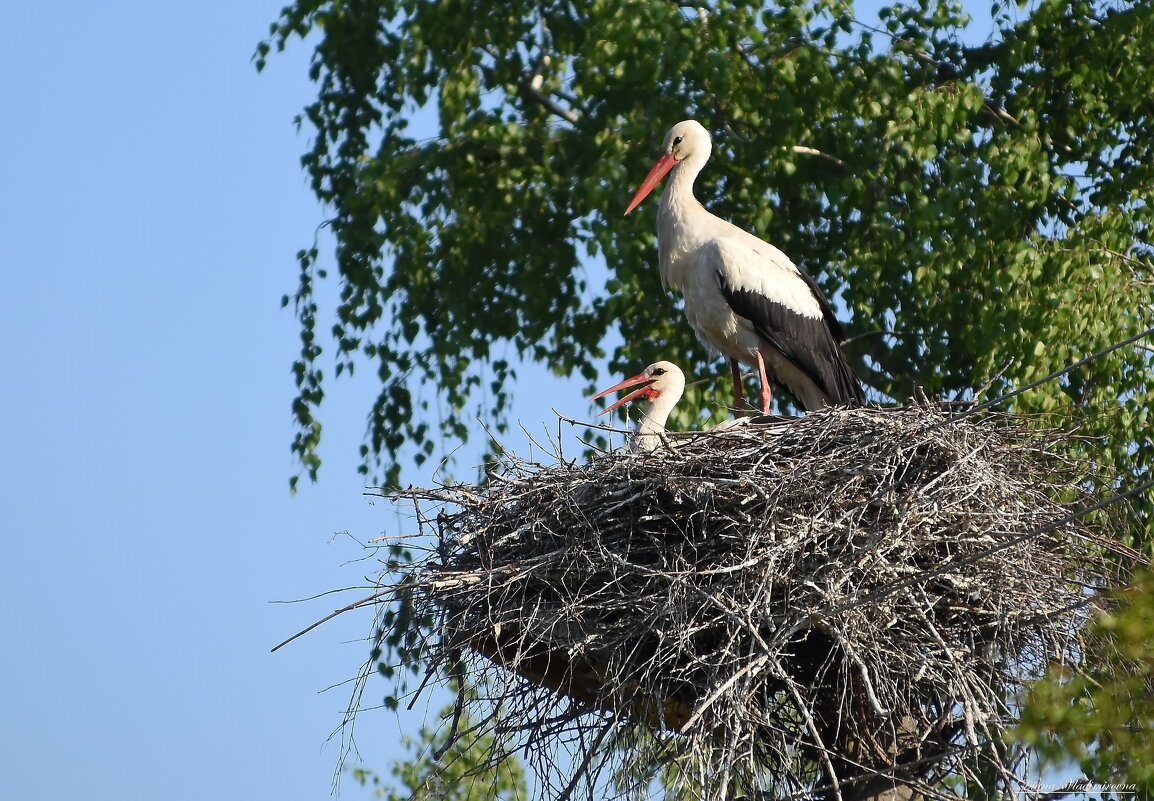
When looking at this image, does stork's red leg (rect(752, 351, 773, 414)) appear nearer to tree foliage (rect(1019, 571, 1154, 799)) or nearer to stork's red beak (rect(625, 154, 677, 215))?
stork's red beak (rect(625, 154, 677, 215))

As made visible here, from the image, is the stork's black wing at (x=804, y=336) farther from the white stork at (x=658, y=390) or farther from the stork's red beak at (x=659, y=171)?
the stork's red beak at (x=659, y=171)

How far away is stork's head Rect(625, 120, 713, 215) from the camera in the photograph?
7.84 m

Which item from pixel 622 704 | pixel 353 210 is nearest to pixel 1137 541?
pixel 622 704

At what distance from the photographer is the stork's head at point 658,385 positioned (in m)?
6.78

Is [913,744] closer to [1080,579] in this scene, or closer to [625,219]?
[1080,579]

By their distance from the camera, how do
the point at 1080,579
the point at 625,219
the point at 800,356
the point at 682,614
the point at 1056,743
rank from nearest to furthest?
the point at 1056,743 → the point at 682,614 → the point at 1080,579 → the point at 800,356 → the point at 625,219

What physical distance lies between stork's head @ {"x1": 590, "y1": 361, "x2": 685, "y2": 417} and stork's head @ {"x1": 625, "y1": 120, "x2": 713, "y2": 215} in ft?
3.96

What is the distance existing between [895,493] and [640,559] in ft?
2.67

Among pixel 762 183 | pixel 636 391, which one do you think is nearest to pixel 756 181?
pixel 762 183

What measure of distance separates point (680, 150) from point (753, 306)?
1.08 m

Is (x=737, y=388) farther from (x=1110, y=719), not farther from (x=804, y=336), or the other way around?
(x=1110, y=719)

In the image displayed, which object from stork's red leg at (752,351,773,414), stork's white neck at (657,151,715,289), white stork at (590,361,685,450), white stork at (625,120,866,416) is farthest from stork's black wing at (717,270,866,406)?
white stork at (590,361,685,450)

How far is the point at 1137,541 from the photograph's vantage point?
7770 millimetres

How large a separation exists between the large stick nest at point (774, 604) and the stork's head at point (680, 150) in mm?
2624
